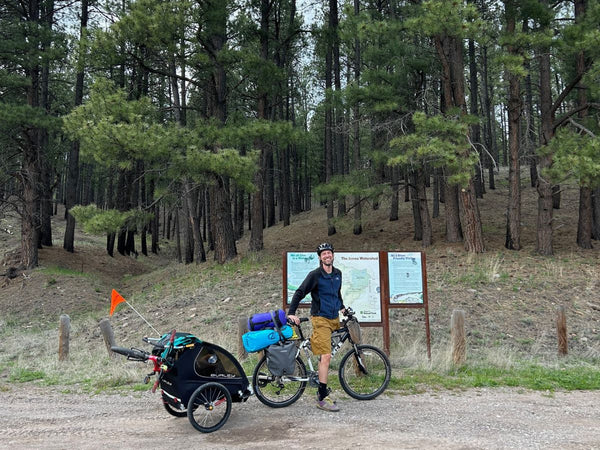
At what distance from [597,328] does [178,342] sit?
9519mm

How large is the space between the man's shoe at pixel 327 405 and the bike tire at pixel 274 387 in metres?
0.33

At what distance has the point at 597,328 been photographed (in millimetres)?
10602

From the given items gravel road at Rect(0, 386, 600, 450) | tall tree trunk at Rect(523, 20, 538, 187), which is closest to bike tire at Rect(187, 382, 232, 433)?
gravel road at Rect(0, 386, 600, 450)

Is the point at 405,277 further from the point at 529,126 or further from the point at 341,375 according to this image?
the point at 529,126

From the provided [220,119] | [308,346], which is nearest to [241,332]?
[308,346]

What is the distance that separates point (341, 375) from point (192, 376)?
1959 mm

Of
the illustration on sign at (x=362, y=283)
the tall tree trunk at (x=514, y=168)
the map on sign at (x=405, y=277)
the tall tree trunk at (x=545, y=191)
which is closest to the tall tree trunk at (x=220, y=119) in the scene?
the illustration on sign at (x=362, y=283)

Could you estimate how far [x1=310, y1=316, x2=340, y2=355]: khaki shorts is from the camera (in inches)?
237

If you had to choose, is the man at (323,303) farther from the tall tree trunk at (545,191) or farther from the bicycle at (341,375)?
the tall tree trunk at (545,191)

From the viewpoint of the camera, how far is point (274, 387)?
6.04 meters

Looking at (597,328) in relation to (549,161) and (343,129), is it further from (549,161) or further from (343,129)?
(343,129)

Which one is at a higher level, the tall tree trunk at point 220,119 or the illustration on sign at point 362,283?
the tall tree trunk at point 220,119

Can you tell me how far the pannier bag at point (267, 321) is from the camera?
587 cm

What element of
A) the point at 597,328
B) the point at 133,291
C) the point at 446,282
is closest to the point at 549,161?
the point at 446,282
